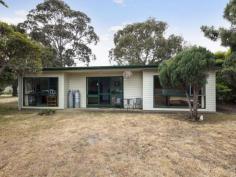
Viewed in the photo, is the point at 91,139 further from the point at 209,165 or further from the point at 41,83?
the point at 41,83

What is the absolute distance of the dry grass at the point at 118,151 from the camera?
3541 mm

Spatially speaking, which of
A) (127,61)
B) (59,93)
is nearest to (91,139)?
(59,93)

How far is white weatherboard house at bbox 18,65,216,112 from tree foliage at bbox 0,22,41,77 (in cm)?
111

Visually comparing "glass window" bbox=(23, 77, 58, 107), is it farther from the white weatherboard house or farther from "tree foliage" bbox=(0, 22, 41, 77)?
"tree foliage" bbox=(0, 22, 41, 77)

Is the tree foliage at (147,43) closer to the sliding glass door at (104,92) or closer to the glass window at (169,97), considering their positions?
the sliding glass door at (104,92)

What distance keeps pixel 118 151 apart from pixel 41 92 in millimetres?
9838

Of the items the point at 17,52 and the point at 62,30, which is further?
the point at 62,30

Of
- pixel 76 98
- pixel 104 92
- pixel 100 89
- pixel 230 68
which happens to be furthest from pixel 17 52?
pixel 230 68

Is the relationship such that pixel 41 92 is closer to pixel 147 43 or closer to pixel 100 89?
pixel 100 89

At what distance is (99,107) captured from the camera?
42.2ft

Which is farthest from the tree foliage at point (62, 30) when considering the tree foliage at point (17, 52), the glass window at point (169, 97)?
the glass window at point (169, 97)

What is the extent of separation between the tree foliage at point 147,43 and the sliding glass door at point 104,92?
38.8 ft

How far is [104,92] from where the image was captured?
13070 mm

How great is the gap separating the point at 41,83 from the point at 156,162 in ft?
35.8
